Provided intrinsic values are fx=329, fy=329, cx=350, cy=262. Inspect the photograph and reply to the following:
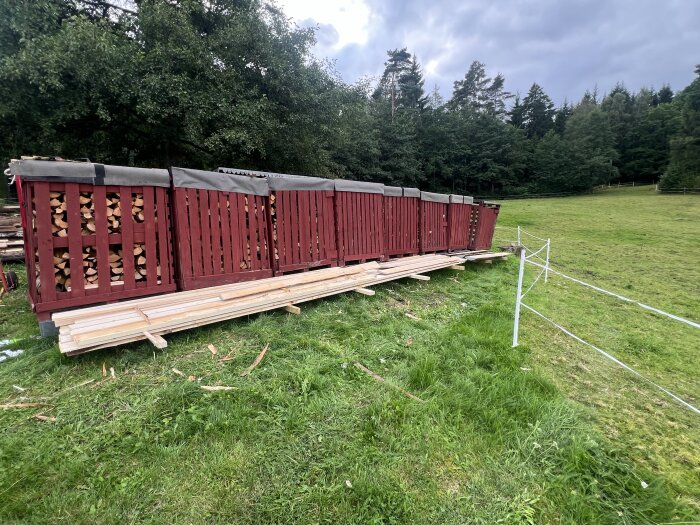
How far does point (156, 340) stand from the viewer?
3105mm

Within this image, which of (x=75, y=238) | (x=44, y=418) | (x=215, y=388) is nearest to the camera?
(x=44, y=418)

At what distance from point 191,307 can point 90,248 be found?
143 cm

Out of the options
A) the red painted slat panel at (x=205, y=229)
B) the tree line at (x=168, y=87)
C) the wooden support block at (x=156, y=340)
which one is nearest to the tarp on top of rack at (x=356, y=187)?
the red painted slat panel at (x=205, y=229)

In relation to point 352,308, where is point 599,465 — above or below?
below

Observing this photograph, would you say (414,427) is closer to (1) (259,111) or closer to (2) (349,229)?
(2) (349,229)

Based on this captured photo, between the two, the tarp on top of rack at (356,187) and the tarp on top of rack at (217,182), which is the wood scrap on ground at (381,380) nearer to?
the tarp on top of rack at (217,182)

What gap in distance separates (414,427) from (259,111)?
12262 millimetres

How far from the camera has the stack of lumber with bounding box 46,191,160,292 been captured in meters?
3.73

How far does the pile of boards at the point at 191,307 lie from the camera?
3.07m

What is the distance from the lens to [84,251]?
389cm

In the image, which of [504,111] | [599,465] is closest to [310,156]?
[599,465]

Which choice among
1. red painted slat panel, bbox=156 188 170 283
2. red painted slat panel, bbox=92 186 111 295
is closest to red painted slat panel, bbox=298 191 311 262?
red painted slat panel, bbox=156 188 170 283

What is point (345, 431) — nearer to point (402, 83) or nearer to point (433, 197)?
point (433, 197)

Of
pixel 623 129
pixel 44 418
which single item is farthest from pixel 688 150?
pixel 44 418
